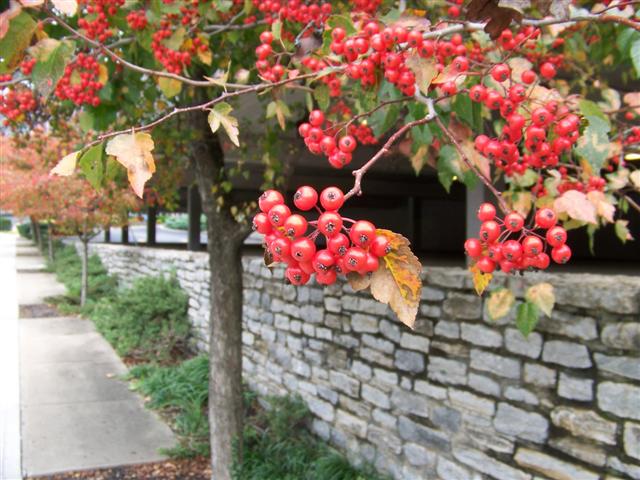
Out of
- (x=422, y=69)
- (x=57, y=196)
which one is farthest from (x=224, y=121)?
(x=57, y=196)

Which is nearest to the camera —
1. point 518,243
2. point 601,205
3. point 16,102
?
point 518,243

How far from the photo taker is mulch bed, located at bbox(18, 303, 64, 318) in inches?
402

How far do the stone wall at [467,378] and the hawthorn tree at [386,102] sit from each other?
589mm

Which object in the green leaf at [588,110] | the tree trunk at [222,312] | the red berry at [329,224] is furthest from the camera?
the tree trunk at [222,312]

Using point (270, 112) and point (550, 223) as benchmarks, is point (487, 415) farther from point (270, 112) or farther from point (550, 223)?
point (550, 223)

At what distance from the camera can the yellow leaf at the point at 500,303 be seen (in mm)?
2246

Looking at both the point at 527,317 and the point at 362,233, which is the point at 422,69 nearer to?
the point at 362,233

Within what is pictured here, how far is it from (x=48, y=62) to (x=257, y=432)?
3.84m

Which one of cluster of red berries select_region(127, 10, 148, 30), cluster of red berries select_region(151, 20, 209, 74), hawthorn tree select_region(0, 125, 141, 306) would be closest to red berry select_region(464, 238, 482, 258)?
cluster of red berries select_region(151, 20, 209, 74)

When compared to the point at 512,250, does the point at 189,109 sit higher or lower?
higher

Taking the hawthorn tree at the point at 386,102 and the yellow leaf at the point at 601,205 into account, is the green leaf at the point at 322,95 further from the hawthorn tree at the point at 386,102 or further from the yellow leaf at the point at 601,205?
the yellow leaf at the point at 601,205

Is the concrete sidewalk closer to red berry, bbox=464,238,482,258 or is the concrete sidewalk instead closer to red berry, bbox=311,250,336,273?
red berry, bbox=464,238,482,258

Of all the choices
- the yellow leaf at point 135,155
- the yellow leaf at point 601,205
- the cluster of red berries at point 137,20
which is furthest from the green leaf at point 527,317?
the cluster of red berries at point 137,20

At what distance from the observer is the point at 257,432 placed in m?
4.88
